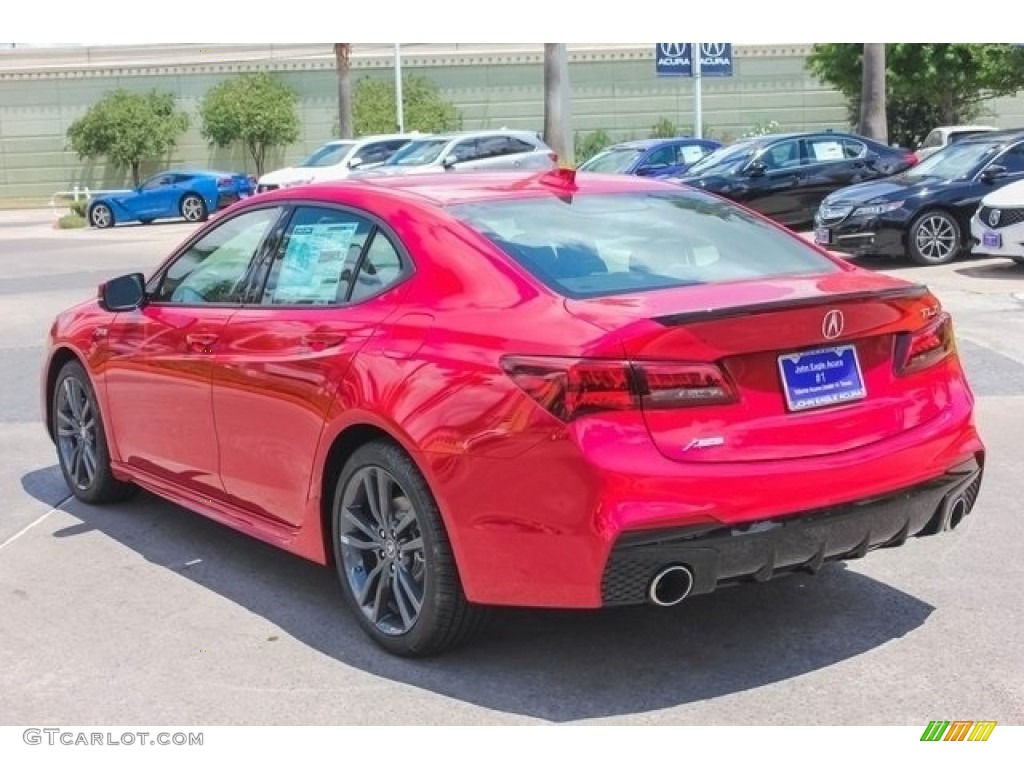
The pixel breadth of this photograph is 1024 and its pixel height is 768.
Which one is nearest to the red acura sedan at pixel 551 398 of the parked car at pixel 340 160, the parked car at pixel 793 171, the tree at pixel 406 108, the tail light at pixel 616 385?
Result: the tail light at pixel 616 385

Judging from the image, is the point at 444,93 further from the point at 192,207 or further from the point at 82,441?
the point at 82,441

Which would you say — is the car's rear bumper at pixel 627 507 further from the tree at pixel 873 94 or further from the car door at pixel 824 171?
the tree at pixel 873 94

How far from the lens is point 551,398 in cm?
381

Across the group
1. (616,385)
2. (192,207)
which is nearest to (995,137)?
(616,385)

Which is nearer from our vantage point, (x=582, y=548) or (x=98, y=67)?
(x=582, y=548)

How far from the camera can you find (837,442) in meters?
4.02

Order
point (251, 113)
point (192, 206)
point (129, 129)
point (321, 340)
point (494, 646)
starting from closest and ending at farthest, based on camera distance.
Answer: point (494, 646), point (321, 340), point (192, 206), point (251, 113), point (129, 129)

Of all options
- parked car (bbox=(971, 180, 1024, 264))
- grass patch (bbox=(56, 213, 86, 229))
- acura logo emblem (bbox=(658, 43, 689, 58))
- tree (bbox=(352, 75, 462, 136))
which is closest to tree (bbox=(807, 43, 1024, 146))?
acura logo emblem (bbox=(658, 43, 689, 58))

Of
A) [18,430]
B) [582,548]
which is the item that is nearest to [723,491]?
[582,548]

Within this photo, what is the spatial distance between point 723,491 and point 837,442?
1.52 feet

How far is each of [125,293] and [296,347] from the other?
4.86 feet

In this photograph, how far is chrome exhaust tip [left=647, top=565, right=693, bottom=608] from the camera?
378cm

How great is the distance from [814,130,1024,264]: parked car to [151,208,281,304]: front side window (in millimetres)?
11136

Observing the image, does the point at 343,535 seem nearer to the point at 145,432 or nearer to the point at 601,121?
the point at 145,432
